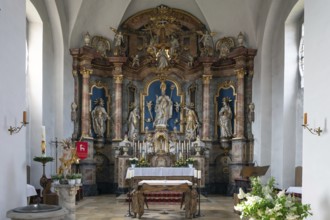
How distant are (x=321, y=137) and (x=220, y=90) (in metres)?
11.4

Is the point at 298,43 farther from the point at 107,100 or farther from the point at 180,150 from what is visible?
the point at 107,100

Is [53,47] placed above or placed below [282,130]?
above

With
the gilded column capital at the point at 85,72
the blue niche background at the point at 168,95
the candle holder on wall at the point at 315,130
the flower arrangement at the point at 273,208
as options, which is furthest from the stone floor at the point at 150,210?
the flower arrangement at the point at 273,208

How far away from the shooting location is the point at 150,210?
12.0 meters

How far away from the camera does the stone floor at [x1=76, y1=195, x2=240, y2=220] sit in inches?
424

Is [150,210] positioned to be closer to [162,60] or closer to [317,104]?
[162,60]

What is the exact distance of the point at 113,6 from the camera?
16688 mm

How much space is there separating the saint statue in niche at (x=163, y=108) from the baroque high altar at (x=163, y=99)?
0.04 m

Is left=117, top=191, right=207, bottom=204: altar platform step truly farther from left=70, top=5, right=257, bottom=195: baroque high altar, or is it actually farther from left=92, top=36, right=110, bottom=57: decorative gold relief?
left=92, top=36, right=110, bottom=57: decorative gold relief

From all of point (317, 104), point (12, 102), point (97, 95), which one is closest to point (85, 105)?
point (97, 95)

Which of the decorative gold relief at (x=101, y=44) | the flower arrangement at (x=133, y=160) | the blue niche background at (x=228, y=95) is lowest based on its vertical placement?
the flower arrangement at (x=133, y=160)

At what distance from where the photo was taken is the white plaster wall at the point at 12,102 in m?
6.34

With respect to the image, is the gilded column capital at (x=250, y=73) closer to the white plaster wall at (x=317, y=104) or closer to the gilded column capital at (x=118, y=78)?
the gilded column capital at (x=118, y=78)

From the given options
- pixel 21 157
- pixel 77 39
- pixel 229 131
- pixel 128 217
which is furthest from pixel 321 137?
pixel 77 39
